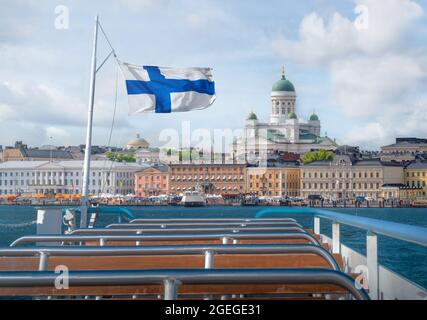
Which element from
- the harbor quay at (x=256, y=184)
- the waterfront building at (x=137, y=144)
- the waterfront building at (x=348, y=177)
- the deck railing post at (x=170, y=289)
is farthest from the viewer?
the waterfront building at (x=137, y=144)

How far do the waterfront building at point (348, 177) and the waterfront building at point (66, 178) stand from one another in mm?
17876

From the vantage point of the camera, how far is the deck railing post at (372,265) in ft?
12.3

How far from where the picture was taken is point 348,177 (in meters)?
80.1

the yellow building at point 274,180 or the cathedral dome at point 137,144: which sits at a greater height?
the cathedral dome at point 137,144

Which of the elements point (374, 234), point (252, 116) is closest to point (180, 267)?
point (374, 234)

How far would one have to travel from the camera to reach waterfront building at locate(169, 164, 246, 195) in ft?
270

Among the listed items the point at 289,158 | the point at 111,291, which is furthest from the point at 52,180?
the point at 111,291

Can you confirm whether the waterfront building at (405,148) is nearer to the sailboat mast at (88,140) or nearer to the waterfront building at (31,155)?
the waterfront building at (31,155)

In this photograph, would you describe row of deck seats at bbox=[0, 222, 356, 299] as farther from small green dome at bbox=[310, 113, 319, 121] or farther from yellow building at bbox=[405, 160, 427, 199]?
small green dome at bbox=[310, 113, 319, 121]

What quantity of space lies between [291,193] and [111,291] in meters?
79.7

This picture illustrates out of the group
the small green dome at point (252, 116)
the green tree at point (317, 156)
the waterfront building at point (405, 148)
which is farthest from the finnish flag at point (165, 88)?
the small green dome at point (252, 116)

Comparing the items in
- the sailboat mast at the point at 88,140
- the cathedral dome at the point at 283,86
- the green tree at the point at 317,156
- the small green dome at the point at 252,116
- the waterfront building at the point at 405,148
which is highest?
the cathedral dome at the point at 283,86

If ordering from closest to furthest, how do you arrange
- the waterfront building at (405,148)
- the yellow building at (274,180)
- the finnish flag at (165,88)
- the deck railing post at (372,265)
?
the deck railing post at (372,265) → the finnish flag at (165,88) → the yellow building at (274,180) → the waterfront building at (405,148)

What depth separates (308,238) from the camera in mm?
3719
